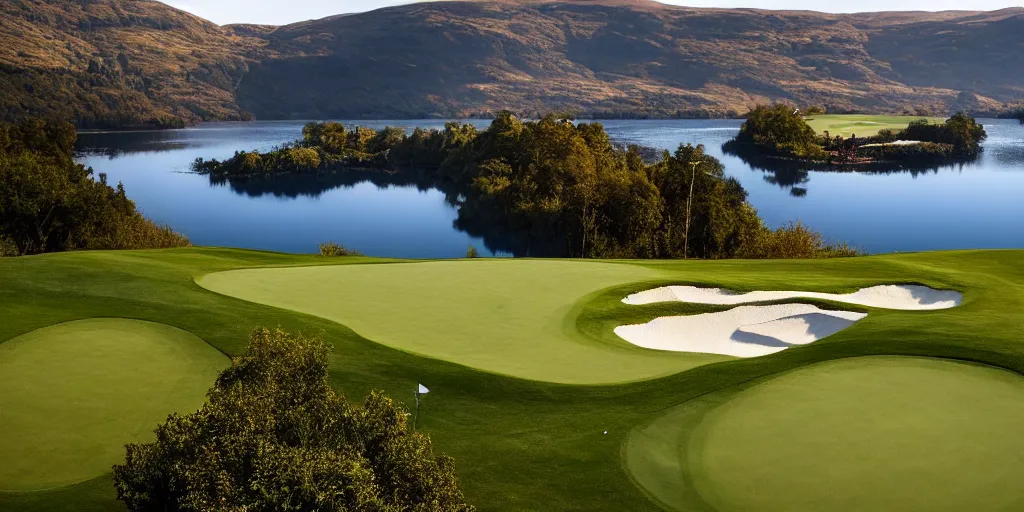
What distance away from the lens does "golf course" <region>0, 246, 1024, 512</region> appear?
11.3 meters

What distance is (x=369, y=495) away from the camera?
7.97m

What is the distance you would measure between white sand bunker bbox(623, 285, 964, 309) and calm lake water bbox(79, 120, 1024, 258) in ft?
155

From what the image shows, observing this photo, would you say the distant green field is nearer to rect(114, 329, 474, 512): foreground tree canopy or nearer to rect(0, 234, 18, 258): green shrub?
rect(0, 234, 18, 258): green shrub

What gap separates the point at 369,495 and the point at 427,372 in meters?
7.53

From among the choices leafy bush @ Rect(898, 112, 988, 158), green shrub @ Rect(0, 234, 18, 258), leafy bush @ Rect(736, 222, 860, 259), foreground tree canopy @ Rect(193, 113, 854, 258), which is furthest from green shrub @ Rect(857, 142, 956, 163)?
green shrub @ Rect(0, 234, 18, 258)

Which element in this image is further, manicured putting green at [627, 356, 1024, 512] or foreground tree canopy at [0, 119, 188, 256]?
foreground tree canopy at [0, 119, 188, 256]

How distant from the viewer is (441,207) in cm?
9506

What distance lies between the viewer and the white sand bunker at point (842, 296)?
2150cm

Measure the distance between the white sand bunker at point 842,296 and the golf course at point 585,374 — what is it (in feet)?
0.27

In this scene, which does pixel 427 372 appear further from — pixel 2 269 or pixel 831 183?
pixel 831 183

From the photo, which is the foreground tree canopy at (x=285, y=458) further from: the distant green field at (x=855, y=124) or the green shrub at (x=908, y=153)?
the distant green field at (x=855, y=124)

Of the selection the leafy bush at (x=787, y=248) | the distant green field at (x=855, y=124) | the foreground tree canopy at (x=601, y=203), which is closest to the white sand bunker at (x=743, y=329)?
the foreground tree canopy at (x=601, y=203)

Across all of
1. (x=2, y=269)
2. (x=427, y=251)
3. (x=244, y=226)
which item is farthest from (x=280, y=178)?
(x=2, y=269)

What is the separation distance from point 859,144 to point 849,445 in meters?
139
